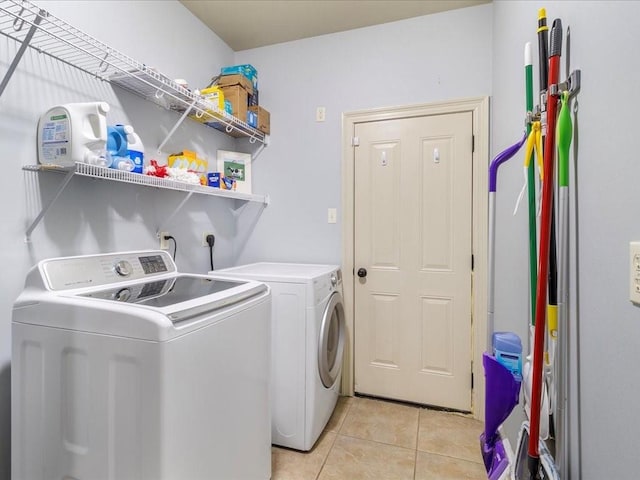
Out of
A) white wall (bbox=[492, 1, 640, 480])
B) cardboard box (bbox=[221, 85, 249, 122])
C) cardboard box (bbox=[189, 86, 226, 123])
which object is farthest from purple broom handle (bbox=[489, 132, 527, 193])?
cardboard box (bbox=[221, 85, 249, 122])

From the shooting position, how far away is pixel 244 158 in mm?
2621

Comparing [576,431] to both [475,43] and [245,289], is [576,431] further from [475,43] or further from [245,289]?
[475,43]

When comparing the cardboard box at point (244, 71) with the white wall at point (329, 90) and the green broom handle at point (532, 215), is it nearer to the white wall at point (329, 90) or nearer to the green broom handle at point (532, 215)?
the white wall at point (329, 90)

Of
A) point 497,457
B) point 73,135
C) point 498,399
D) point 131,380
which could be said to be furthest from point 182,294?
point 497,457

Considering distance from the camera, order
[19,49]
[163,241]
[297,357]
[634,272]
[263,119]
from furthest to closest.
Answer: [263,119]
[163,241]
[297,357]
[19,49]
[634,272]

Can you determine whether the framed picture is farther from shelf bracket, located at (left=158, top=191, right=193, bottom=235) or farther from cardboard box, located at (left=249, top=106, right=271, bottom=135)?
shelf bracket, located at (left=158, top=191, right=193, bottom=235)

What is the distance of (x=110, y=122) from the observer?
5.31 feet

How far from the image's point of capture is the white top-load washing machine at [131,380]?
34.8 inches

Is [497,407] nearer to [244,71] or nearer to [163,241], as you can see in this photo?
[163,241]

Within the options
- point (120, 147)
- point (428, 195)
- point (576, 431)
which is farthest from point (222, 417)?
point (428, 195)

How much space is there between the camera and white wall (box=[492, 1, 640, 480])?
649 millimetres

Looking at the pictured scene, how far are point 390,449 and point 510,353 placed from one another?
3.84ft

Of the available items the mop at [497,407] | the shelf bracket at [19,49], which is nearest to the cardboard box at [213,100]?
the shelf bracket at [19,49]

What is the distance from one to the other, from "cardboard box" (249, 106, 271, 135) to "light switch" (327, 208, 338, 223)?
83 centimetres
